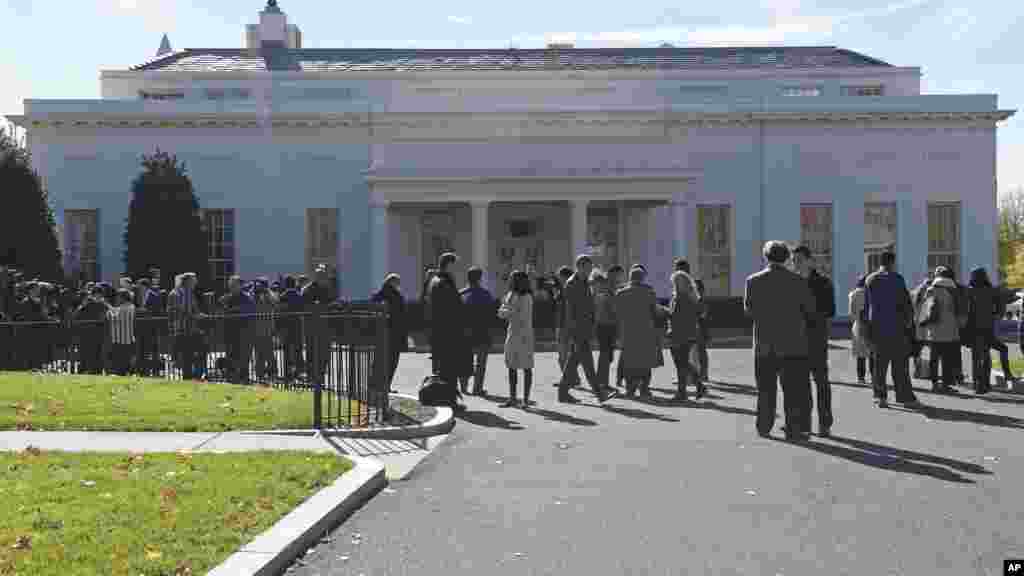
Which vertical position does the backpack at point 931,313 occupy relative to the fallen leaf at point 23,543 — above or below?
above

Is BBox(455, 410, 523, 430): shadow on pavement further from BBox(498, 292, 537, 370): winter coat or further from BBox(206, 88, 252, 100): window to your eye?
BBox(206, 88, 252, 100): window

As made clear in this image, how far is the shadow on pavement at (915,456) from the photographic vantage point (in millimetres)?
10109

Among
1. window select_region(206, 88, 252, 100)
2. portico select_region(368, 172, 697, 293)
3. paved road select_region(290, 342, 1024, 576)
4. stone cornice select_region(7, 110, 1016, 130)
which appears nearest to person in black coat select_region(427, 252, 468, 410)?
paved road select_region(290, 342, 1024, 576)

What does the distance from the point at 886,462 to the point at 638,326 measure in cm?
625

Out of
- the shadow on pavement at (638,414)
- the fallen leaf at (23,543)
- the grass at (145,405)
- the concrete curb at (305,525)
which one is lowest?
the shadow on pavement at (638,414)

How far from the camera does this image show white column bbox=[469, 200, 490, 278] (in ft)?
129

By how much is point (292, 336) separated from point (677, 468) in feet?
29.2

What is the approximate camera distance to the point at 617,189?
3994 centimetres

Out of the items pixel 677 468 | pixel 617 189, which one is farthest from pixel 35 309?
pixel 617 189

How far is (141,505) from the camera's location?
7.94 m

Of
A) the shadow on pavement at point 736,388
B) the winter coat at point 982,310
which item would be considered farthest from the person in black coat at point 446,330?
the winter coat at point 982,310

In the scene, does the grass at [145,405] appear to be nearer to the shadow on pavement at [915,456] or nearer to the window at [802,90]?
the shadow on pavement at [915,456]

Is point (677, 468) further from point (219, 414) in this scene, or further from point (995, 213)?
point (995, 213)

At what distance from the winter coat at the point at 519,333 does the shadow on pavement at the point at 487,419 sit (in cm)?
113
